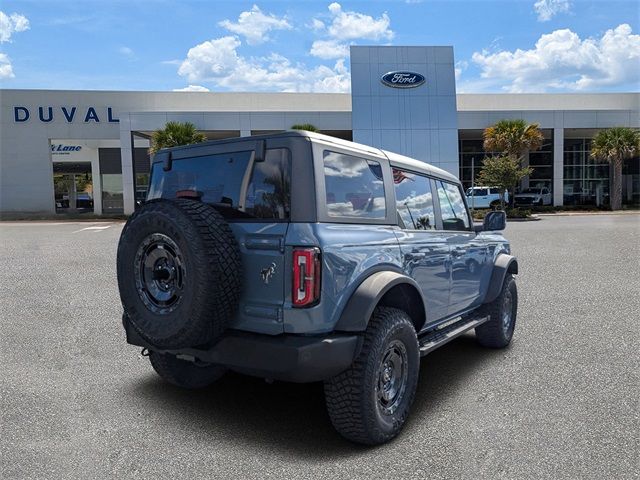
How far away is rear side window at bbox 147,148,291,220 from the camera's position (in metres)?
3.21

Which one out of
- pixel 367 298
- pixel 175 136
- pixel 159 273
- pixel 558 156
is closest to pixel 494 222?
pixel 367 298

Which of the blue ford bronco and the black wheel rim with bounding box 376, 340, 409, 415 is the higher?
the blue ford bronco

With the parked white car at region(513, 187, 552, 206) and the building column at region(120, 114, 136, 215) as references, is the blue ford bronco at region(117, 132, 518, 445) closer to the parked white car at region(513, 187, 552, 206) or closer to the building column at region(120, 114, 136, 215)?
the building column at region(120, 114, 136, 215)

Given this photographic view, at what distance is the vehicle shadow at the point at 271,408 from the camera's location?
10.9ft

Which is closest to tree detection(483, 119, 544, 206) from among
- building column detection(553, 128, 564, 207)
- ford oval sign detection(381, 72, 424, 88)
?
building column detection(553, 128, 564, 207)

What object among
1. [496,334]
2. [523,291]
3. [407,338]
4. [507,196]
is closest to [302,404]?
[407,338]

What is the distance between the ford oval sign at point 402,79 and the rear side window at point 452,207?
96.6ft

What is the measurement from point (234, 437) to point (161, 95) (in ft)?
121

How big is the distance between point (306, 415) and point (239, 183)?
179cm

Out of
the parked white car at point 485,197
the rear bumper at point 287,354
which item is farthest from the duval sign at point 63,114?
the rear bumper at point 287,354

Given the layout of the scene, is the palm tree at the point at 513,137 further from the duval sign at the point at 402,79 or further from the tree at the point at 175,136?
the tree at the point at 175,136

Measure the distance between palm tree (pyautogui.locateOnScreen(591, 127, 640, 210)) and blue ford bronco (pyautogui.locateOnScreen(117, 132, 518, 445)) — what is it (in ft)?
120

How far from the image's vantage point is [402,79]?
32.9 metres

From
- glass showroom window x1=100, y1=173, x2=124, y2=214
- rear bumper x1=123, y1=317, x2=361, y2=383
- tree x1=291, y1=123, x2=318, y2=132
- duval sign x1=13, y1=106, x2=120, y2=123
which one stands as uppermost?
duval sign x1=13, y1=106, x2=120, y2=123
